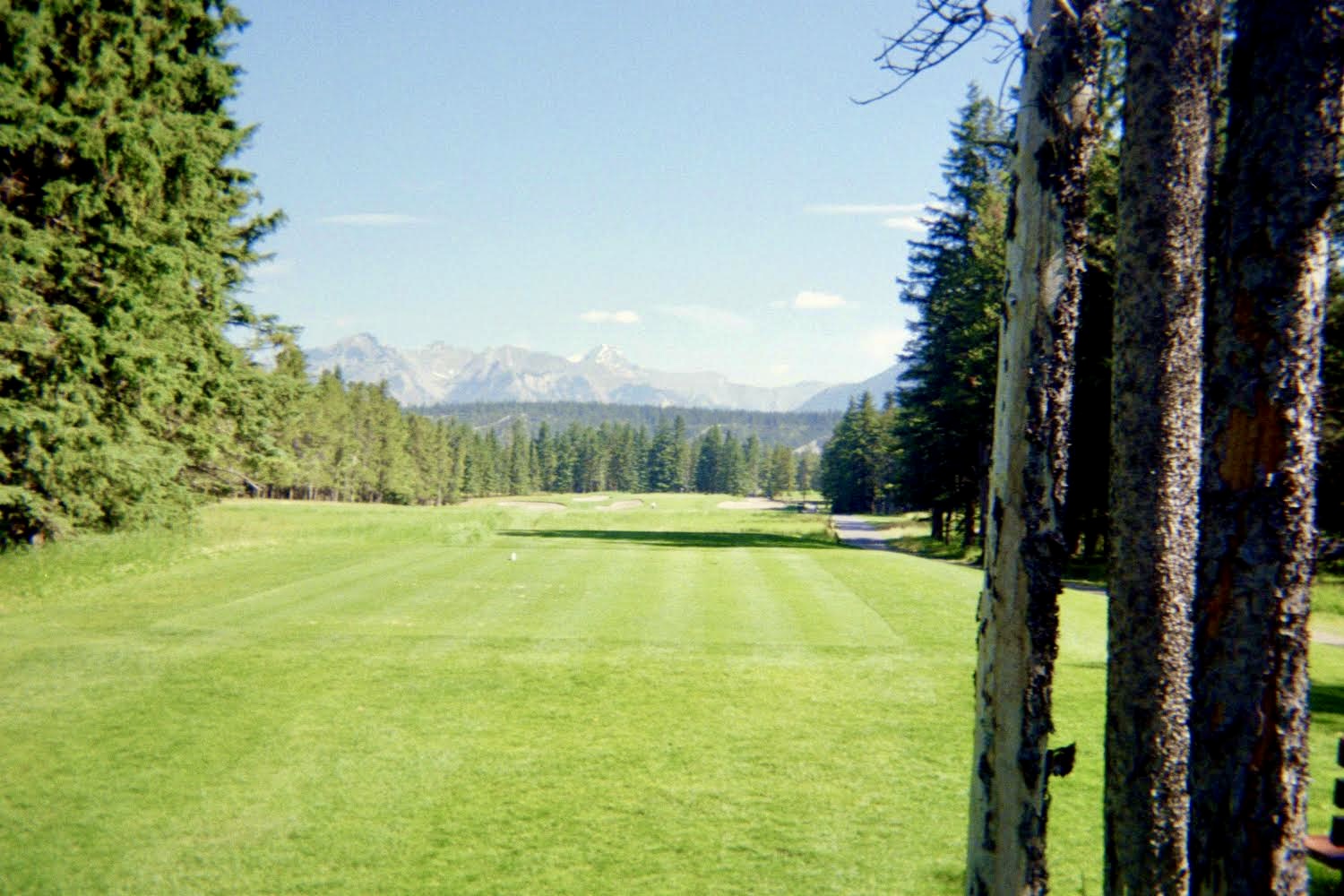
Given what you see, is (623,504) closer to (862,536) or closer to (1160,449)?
(862,536)

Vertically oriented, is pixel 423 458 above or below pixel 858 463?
below

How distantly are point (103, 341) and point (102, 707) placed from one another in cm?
1143

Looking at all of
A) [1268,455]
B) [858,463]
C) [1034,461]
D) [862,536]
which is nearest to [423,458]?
[858,463]

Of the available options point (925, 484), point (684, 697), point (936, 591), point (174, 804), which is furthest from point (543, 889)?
point (925, 484)

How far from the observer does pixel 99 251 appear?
18719 mm

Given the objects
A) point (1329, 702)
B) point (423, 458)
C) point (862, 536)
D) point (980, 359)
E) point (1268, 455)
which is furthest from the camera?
point (423, 458)

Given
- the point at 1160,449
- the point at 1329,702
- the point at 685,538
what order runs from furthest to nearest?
the point at 685,538
the point at 1329,702
the point at 1160,449

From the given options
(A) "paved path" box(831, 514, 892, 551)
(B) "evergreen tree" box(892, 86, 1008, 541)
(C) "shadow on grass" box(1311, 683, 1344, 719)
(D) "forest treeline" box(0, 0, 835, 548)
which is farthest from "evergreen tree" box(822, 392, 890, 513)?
(C) "shadow on grass" box(1311, 683, 1344, 719)


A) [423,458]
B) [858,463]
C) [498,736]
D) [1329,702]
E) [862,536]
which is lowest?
[498,736]

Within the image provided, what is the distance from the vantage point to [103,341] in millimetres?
18047

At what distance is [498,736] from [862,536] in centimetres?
4037

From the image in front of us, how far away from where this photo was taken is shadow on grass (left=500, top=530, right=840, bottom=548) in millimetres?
31109

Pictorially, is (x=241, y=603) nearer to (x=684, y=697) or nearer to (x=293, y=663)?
(x=293, y=663)

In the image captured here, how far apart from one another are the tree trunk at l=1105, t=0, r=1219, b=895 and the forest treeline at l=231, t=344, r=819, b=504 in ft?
89.1
